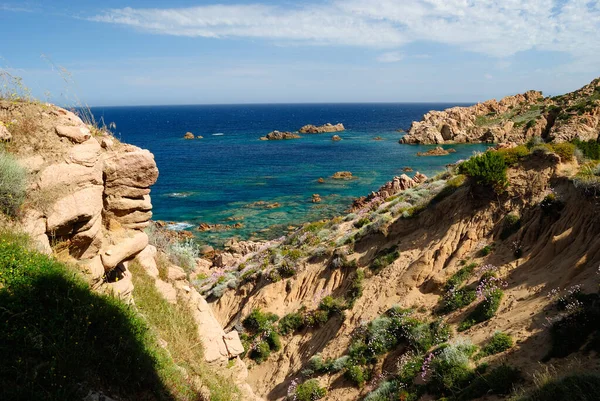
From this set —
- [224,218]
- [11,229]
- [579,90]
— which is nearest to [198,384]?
[11,229]

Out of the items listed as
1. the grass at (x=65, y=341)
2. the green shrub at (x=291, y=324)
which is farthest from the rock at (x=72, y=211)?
the green shrub at (x=291, y=324)

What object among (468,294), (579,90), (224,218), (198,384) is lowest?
(224,218)

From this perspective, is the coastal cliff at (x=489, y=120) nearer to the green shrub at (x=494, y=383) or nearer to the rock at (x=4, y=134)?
the green shrub at (x=494, y=383)

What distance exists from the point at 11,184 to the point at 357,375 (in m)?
11.6

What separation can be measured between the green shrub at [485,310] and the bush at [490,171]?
5.23 m

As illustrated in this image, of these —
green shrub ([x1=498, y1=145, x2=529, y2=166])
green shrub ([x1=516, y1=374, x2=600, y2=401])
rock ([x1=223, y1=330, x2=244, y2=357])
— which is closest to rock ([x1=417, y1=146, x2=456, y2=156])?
green shrub ([x1=498, y1=145, x2=529, y2=166])

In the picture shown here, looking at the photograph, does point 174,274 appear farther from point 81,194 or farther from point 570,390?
point 570,390

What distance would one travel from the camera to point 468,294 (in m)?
14.1

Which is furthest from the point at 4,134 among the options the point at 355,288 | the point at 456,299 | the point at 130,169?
the point at 456,299

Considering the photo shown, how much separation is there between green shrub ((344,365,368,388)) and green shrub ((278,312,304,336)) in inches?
176

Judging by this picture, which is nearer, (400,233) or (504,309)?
(504,309)

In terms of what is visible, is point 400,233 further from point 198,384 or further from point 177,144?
point 177,144

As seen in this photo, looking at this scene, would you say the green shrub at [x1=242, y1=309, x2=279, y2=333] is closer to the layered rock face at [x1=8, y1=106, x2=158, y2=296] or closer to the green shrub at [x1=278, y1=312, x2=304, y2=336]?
the green shrub at [x1=278, y1=312, x2=304, y2=336]

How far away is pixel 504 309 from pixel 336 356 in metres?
6.33
